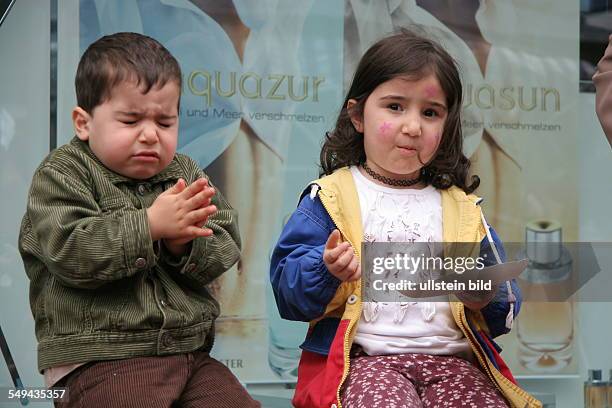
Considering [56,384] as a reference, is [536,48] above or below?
above

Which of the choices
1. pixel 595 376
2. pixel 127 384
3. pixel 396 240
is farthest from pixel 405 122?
pixel 595 376

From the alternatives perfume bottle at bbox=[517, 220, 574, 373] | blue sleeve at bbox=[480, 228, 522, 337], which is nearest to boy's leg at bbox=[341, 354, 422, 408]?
blue sleeve at bbox=[480, 228, 522, 337]

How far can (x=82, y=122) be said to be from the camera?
2434mm

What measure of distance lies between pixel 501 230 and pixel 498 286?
135cm

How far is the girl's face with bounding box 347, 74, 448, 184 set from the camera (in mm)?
2557

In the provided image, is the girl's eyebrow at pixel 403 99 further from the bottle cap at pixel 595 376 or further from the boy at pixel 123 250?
the bottle cap at pixel 595 376

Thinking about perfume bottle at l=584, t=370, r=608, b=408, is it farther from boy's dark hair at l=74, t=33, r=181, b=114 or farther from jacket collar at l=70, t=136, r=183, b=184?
boy's dark hair at l=74, t=33, r=181, b=114

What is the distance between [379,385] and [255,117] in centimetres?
145

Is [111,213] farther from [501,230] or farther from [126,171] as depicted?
[501,230]

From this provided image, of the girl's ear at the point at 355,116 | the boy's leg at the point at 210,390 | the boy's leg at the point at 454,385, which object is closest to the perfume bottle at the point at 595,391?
the boy's leg at the point at 454,385

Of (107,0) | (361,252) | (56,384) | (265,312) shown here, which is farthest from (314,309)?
(107,0)

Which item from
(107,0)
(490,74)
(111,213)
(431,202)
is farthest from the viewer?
(490,74)

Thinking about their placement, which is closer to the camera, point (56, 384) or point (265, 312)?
point (56, 384)

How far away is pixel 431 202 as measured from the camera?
2652 millimetres
